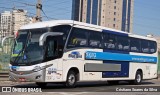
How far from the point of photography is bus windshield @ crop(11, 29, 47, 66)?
16.7 meters

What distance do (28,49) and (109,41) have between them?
613 centimetres

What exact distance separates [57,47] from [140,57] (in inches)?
361

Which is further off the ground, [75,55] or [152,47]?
[152,47]

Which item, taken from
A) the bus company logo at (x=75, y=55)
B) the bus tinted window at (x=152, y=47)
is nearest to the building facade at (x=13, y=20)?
the bus tinted window at (x=152, y=47)

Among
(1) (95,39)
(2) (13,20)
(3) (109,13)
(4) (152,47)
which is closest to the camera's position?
(1) (95,39)

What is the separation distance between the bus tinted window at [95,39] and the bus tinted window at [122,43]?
2246 mm

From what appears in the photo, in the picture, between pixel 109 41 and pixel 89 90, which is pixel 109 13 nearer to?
pixel 109 41

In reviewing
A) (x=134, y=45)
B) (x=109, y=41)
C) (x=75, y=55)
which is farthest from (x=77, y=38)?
(x=134, y=45)

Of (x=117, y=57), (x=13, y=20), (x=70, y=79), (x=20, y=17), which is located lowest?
(x=70, y=79)

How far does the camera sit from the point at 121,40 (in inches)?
893

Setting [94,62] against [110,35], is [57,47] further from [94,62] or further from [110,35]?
[110,35]

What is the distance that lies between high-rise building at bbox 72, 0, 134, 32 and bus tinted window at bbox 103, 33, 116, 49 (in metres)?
103

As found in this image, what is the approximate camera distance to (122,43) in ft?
74.8

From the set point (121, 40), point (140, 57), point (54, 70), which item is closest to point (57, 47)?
point (54, 70)
